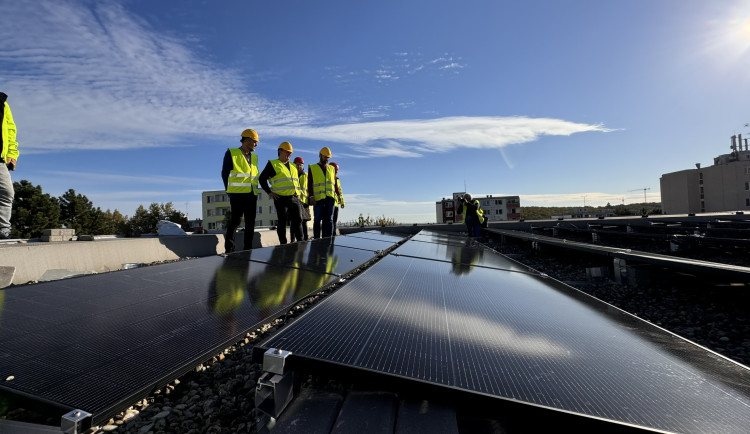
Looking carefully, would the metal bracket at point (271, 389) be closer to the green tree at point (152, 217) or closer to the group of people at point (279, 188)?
the group of people at point (279, 188)

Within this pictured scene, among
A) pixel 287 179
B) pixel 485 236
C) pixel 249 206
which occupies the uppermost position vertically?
pixel 287 179

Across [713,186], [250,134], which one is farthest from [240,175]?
[713,186]

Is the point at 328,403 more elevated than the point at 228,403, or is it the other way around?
the point at 328,403

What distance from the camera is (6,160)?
434cm

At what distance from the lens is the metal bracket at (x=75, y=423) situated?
88cm

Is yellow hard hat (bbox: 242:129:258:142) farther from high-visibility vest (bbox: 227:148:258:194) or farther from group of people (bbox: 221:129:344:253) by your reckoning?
high-visibility vest (bbox: 227:148:258:194)

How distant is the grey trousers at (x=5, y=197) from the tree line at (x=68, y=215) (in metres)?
11.0

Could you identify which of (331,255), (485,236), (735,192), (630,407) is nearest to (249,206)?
(331,255)

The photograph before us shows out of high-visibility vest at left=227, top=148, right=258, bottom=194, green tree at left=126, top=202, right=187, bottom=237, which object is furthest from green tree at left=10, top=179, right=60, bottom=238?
high-visibility vest at left=227, top=148, right=258, bottom=194

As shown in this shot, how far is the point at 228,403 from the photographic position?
4.86 feet

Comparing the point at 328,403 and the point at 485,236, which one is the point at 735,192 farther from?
the point at 328,403

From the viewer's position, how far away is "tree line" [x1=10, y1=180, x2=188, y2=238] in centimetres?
3081

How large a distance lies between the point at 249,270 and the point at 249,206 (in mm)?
3267

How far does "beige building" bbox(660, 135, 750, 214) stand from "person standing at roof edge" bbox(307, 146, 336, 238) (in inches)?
2592
